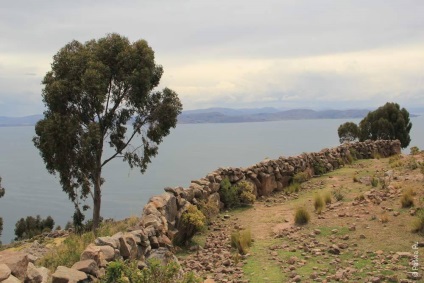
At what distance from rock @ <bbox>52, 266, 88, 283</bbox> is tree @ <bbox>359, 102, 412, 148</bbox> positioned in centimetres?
4815

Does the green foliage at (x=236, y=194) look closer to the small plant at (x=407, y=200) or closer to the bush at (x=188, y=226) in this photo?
the bush at (x=188, y=226)

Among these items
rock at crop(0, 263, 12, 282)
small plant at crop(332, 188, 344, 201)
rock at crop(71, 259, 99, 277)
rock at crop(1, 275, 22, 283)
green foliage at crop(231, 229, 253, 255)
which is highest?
rock at crop(0, 263, 12, 282)

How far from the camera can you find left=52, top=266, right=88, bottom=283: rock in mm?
5789

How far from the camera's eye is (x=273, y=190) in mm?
17906

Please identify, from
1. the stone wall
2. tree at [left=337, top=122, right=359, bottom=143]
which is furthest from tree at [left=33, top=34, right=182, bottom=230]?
tree at [left=337, top=122, right=359, bottom=143]

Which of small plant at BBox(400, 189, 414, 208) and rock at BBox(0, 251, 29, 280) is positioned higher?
rock at BBox(0, 251, 29, 280)

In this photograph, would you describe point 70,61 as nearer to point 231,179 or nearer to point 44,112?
point 44,112

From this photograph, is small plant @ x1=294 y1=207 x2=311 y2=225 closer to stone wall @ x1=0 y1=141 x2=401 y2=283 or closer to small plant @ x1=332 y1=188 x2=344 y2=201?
small plant @ x1=332 y1=188 x2=344 y2=201

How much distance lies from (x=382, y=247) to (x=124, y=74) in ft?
47.7

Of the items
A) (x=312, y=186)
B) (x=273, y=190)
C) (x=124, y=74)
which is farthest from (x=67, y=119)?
(x=312, y=186)

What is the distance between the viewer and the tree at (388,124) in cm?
4973

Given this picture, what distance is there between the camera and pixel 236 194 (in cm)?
1546

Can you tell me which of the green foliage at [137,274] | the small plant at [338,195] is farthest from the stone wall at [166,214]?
the small plant at [338,195]

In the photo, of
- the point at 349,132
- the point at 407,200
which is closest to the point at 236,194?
the point at 407,200
